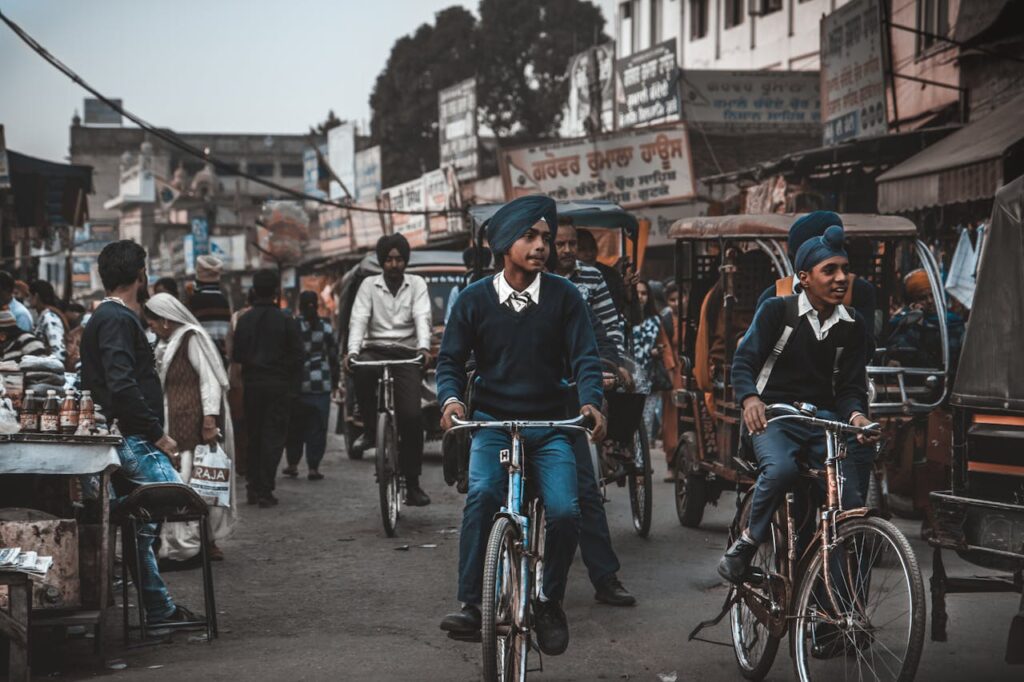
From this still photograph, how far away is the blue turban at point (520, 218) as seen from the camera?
581 cm

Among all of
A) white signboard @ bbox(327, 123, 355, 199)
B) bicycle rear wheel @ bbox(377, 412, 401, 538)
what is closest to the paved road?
bicycle rear wheel @ bbox(377, 412, 401, 538)

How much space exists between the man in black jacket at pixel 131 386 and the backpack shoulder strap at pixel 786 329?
3.15 m

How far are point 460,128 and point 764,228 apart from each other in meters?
33.7

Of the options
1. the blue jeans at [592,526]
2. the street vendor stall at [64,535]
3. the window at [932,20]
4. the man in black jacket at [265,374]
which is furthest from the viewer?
the window at [932,20]

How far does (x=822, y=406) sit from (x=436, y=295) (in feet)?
37.7

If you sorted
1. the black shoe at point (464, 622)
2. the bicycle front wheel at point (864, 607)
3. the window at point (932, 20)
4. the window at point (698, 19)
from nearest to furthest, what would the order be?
the bicycle front wheel at point (864, 607)
the black shoe at point (464, 622)
the window at point (932, 20)
the window at point (698, 19)

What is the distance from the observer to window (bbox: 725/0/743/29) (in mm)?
34875

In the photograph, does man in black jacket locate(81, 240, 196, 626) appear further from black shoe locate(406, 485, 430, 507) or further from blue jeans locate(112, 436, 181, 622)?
black shoe locate(406, 485, 430, 507)

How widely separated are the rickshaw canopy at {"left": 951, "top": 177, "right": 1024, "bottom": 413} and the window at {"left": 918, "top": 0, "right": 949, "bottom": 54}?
1349cm

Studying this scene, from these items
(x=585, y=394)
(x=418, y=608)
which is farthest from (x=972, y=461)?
(x=418, y=608)

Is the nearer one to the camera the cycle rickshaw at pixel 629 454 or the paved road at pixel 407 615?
the paved road at pixel 407 615

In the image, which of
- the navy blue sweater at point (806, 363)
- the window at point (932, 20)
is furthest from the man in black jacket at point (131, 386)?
the window at point (932, 20)

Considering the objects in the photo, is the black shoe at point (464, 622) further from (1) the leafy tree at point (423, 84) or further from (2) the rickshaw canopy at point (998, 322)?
(1) the leafy tree at point (423, 84)

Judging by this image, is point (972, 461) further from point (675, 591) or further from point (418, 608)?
point (418, 608)
